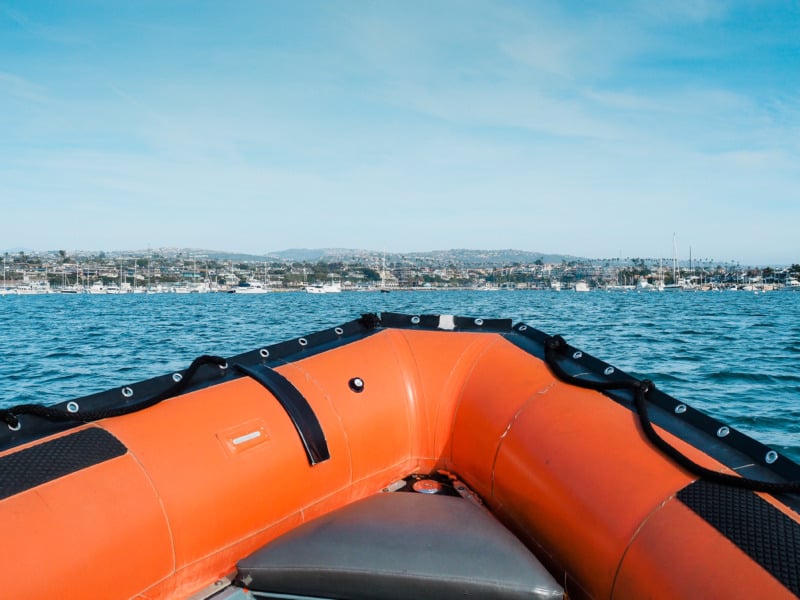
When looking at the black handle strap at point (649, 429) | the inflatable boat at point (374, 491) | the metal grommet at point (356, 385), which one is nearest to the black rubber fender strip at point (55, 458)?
the inflatable boat at point (374, 491)

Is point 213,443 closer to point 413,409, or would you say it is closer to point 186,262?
point 413,409

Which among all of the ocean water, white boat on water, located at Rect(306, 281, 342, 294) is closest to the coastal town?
white boat on water, located at Rect(306, 281, 342, 294)

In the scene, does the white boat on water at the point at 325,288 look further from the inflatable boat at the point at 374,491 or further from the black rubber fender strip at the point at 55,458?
the black rubber fender strip at the point at 55,458

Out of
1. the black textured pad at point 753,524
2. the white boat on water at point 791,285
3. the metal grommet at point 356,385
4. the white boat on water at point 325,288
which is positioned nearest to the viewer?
the black textured pad at point 753,524

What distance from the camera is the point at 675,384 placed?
992cm

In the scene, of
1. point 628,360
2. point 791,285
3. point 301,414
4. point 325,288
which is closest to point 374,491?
point 301,414

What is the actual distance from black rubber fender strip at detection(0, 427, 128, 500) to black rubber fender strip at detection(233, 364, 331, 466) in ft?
2.47

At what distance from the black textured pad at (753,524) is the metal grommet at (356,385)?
64.8 inches

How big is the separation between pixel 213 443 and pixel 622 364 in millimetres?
10561

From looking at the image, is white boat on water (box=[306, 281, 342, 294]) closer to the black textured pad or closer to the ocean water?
the ocean water

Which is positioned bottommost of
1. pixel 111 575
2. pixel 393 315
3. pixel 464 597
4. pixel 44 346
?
pixel 44 346

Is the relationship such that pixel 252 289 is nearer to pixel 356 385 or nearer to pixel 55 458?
pixel 356 385

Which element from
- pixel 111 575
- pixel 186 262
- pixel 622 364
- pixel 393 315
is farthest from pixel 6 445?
Answer: pixel 186 262

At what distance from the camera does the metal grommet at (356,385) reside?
124 inches
